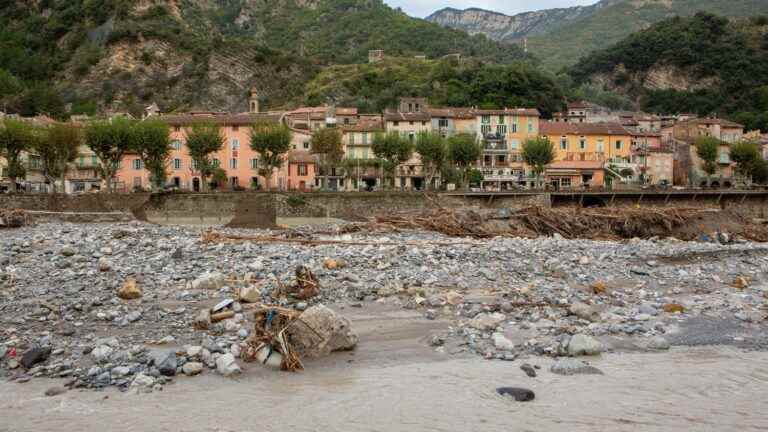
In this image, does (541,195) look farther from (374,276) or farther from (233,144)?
(374,276)

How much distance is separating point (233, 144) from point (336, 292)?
56018mm

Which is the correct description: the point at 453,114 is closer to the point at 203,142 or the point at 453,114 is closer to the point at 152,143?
the point at 203,142

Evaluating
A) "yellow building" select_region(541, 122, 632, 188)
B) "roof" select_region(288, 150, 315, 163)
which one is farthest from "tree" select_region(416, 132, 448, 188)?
"yellow building" select_region(541, 122, 632, 188)

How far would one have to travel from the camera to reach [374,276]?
18188 millimetres

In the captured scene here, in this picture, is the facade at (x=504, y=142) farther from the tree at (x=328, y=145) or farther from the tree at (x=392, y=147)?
the tree at (x=328, y=145)

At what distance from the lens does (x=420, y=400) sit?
975 centimetres

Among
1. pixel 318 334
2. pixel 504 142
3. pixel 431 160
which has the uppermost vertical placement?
pixel 504 142

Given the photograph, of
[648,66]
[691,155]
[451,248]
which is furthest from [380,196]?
[648,66]

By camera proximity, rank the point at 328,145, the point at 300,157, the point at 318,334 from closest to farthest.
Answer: the point at 318,334, the point at 328,145, the point at 300,157

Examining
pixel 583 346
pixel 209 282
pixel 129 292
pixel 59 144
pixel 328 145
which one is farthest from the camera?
pixel 328 145

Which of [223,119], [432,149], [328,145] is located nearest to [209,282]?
[432,149]

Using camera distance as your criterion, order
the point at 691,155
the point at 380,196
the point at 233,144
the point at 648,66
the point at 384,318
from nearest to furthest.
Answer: the point at 384,318 → the point at 380,196 → the point at 233,144 → the point at 691,155 → the point at 648,66

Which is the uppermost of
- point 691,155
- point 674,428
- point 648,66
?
point 648,66

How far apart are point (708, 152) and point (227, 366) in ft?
261
